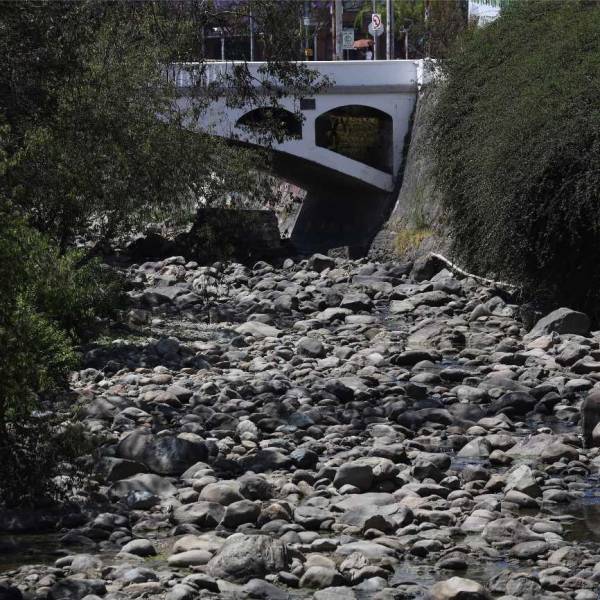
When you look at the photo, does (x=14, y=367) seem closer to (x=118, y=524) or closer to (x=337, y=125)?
(x=118, y=524)

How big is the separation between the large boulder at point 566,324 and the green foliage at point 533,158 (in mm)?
1092

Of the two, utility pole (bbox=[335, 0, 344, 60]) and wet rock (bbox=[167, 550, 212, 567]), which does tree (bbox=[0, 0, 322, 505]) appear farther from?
utility pole (bbox=[335, 0, 344, 60])

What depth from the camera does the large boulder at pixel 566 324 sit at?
1872cm

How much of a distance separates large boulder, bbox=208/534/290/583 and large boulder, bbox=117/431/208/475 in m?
2.70

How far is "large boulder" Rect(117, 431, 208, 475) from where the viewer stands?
10789 millimetres

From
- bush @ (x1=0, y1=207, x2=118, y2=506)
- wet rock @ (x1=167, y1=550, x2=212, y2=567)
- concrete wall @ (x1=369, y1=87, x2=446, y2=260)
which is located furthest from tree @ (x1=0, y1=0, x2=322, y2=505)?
concrete wall @ (x1=369, y1=87, x2=446, y2=260)

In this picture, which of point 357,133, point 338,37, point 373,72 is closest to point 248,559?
point 373,72

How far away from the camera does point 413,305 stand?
23781 millimetres

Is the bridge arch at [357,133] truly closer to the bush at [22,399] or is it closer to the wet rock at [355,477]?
the bush at [22,399]

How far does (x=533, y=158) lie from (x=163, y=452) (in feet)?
36.4

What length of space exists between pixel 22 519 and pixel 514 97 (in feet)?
54.4

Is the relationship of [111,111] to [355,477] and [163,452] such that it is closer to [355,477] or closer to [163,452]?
[163,452]

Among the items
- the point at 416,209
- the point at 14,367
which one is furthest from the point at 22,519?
the point at 416,209

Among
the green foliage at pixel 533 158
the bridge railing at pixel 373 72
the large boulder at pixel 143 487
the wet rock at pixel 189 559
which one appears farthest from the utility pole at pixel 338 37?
the wet rock at pixel 189 559
